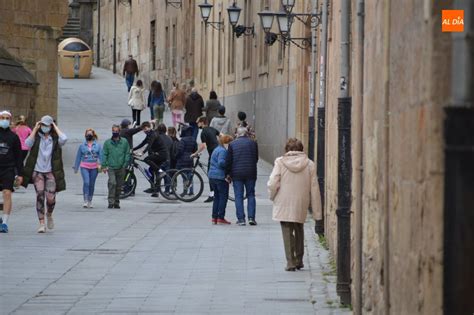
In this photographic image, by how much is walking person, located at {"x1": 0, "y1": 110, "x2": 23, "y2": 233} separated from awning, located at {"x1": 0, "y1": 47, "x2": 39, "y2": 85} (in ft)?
45.9

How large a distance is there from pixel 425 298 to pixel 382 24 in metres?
2.67

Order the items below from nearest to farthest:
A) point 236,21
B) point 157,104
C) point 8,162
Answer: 1. point 8,162
2. point 236,21
3. point 157,104

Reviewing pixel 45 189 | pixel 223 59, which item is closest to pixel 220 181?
pixel 45 189

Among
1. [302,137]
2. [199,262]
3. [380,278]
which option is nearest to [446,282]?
[380,278]

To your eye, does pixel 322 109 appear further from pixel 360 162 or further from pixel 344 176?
pixel 360 162

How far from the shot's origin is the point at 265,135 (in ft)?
131

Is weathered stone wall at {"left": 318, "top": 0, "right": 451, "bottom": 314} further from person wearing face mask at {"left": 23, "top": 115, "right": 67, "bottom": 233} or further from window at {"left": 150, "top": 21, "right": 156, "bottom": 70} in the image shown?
window at {"left": 150, "top": 21, "right": 156, "bottom": 70}

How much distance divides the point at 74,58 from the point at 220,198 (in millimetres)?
43720

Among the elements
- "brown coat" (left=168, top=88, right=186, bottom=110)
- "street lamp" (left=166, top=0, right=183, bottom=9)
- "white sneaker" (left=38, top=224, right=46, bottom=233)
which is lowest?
"white sneaker" (left=38, top=224, right=46, bottom=233)

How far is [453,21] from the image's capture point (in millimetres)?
5672

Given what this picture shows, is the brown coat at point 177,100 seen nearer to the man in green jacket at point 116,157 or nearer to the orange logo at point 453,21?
the man in green jacket at point 116,157

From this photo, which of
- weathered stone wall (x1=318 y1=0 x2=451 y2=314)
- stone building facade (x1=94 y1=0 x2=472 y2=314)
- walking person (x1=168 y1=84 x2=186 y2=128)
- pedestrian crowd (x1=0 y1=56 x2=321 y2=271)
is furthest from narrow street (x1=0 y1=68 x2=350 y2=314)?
walking person (x1=168 y1=84 x2=186 y2=128)

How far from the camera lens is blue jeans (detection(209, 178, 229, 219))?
2372 centimetres

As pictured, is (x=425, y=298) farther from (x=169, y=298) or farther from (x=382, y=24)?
(x=169, y=298)
